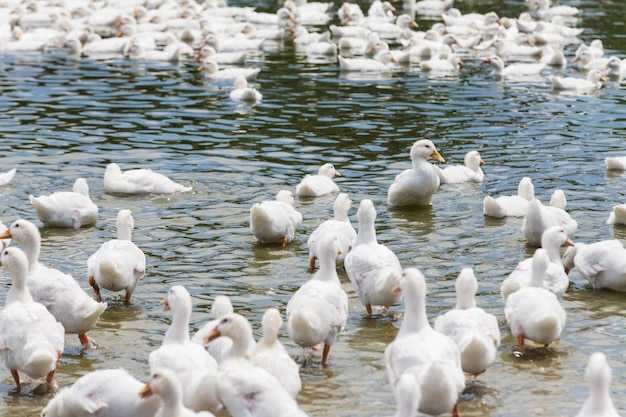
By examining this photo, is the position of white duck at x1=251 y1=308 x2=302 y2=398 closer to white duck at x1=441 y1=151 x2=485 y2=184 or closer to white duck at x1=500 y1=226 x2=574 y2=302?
white duck at x1=500 y1=226 x2=574 y2=302

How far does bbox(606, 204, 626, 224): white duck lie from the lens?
13740 mm

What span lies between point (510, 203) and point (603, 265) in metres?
3.41

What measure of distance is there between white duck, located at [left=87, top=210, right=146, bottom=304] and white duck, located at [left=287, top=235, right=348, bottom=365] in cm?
200

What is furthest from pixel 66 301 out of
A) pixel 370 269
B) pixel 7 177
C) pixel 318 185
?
pixel 7 177

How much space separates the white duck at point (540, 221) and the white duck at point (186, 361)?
18.0 feet

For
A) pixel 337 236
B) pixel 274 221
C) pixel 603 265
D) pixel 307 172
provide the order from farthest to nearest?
1. pixel 307 172
2. pixel 274 221
3. pixel 337 236
4. pixel 603 265

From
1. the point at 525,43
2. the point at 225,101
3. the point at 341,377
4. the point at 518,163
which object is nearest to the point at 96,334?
the point at 341,377

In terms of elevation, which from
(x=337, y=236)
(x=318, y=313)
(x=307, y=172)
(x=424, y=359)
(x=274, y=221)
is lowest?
(x=307, y=172)

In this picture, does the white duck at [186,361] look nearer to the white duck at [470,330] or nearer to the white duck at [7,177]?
the white duck at [470,330]

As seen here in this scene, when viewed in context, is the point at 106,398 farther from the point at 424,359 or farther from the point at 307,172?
the point at 307,172

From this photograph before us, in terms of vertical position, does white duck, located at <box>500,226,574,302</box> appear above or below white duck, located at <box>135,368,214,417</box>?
below

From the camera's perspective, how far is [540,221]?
42.4ft

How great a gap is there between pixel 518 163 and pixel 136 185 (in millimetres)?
6074

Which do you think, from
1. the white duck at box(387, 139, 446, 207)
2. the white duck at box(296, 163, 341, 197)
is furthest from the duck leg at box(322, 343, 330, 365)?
the white duck at box(296, 163, 341, 197)
